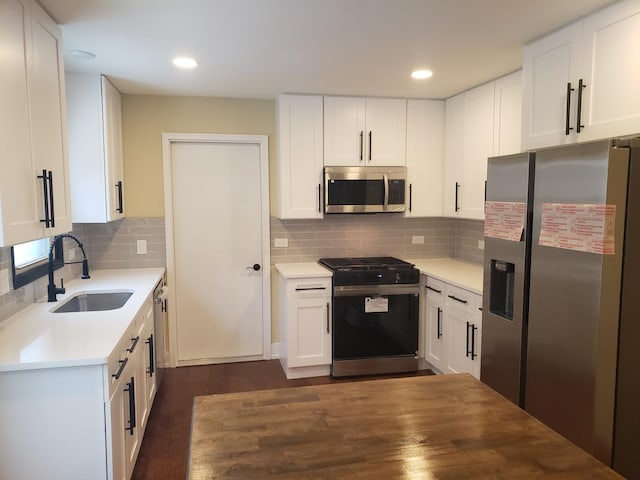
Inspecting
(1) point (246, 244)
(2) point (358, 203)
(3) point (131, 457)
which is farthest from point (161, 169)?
(3) point (131, 457)

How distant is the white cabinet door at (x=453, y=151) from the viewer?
393 centimetres

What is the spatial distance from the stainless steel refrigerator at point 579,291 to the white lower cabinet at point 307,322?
173cm

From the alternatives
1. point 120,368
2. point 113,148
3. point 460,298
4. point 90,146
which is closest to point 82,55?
point 90,146

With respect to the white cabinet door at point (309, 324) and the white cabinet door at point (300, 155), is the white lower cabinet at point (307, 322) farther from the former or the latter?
the white cabinet door at point (300, 155)

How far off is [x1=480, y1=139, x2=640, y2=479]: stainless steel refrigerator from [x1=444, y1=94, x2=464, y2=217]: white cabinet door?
167 centimetres

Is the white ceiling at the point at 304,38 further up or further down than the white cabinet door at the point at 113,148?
further up

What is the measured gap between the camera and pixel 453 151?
4.05 m

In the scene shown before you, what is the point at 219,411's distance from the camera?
4.69 feet

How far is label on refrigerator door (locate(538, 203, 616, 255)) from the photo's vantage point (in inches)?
69.9

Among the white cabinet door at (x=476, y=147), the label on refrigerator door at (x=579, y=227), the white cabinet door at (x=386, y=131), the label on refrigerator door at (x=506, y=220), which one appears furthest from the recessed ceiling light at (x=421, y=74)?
the label on refrigerator door at (x=579, y=227)

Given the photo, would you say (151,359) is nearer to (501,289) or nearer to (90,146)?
(90,146)

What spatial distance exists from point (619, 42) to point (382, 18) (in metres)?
1.10

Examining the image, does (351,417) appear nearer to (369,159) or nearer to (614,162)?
(614,162)

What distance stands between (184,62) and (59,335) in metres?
1.84
